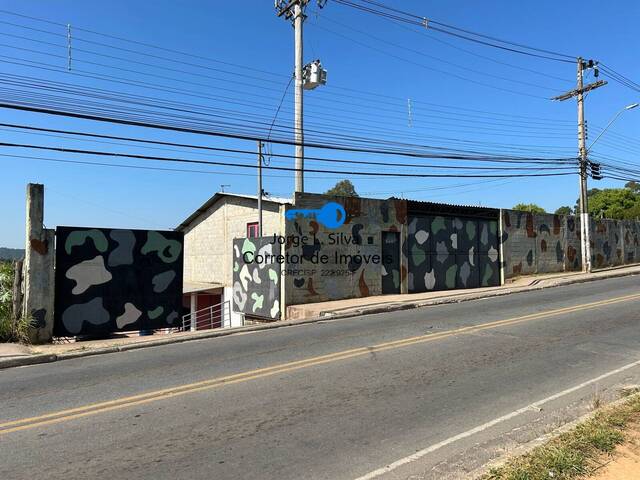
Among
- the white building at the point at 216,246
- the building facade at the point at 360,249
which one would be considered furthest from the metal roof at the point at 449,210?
the white building at the point at 216,246

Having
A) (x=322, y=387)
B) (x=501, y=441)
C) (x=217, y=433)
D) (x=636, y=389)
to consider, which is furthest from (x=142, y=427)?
(x=636, y=389)

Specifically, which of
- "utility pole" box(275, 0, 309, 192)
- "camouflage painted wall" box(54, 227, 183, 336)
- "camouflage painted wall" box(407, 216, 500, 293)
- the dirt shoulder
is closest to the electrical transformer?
"utility pole" box(275, 0, 309, 192)

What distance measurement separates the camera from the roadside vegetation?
10.8 m

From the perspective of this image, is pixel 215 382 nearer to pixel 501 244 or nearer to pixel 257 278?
pixel 257 278

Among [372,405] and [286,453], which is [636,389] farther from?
[286,453]

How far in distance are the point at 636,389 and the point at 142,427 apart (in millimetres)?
5805

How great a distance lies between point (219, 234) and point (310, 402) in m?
21.9

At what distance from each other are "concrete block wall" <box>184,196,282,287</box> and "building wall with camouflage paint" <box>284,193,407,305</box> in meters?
4.49

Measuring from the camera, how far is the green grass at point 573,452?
3.84 meters

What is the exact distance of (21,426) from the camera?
17.6 ft

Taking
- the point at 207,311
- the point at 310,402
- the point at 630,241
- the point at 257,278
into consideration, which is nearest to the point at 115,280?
the point at 257,278

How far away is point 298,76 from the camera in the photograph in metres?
21.2

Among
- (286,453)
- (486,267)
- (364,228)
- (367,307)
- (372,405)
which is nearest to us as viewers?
(286,453)

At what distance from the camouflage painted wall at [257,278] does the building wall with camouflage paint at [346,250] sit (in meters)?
0.57
